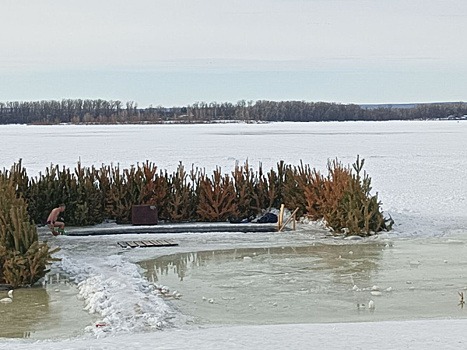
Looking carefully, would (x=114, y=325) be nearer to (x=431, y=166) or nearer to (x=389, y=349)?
(x=389, y=349)

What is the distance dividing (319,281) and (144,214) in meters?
6.69

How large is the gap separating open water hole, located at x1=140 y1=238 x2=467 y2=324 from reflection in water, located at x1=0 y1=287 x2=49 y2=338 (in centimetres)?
160

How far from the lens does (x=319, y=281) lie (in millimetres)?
10570

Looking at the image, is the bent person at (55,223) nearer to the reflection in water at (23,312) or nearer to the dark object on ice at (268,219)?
the dark object on ice at (268,219)

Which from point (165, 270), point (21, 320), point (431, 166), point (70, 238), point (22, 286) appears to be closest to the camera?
point (21, 320)

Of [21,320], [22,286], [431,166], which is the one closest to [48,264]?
[22,286]

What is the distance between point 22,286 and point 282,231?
21.8 feet

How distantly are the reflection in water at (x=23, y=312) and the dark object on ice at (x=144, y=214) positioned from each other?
6171mm

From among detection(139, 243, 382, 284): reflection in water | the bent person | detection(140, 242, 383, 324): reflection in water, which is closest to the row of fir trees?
the bent person

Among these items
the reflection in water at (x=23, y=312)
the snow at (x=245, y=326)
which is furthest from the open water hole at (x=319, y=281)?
the reflection in water at (x=23, y=312)

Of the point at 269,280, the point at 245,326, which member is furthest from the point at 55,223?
the point at 245,326

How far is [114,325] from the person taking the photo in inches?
309

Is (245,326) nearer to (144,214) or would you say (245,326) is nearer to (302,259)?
(302,259)

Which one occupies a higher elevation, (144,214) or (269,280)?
(144,214)
